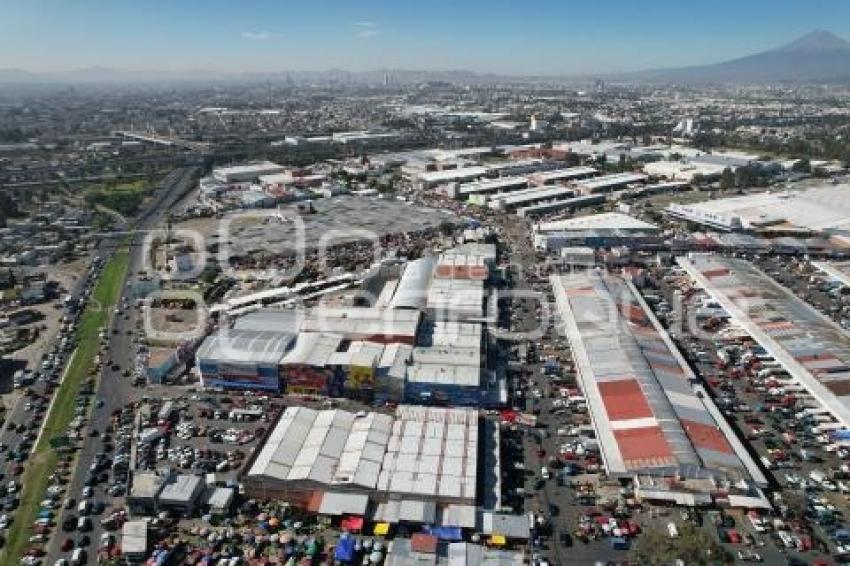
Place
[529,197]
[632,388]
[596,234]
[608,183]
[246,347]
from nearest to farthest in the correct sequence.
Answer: [632,388], [246,347], [596,234], [529,197], [608,183]

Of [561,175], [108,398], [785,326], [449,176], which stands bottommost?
[108,398]

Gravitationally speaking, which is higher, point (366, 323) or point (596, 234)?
point (596, 234)

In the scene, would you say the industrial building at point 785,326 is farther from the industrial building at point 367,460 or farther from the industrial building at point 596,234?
the industrial building at point 367,460

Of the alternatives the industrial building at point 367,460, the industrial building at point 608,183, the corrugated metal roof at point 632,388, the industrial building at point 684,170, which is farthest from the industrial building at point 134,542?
the industrial building at point 684,170

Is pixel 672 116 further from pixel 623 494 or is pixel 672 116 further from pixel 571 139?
pixel 623 494

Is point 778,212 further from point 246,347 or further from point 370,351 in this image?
point 246,347

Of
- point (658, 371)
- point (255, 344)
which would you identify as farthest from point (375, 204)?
point (658, 371)

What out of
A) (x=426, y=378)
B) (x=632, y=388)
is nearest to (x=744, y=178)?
(x=632, y=388)
